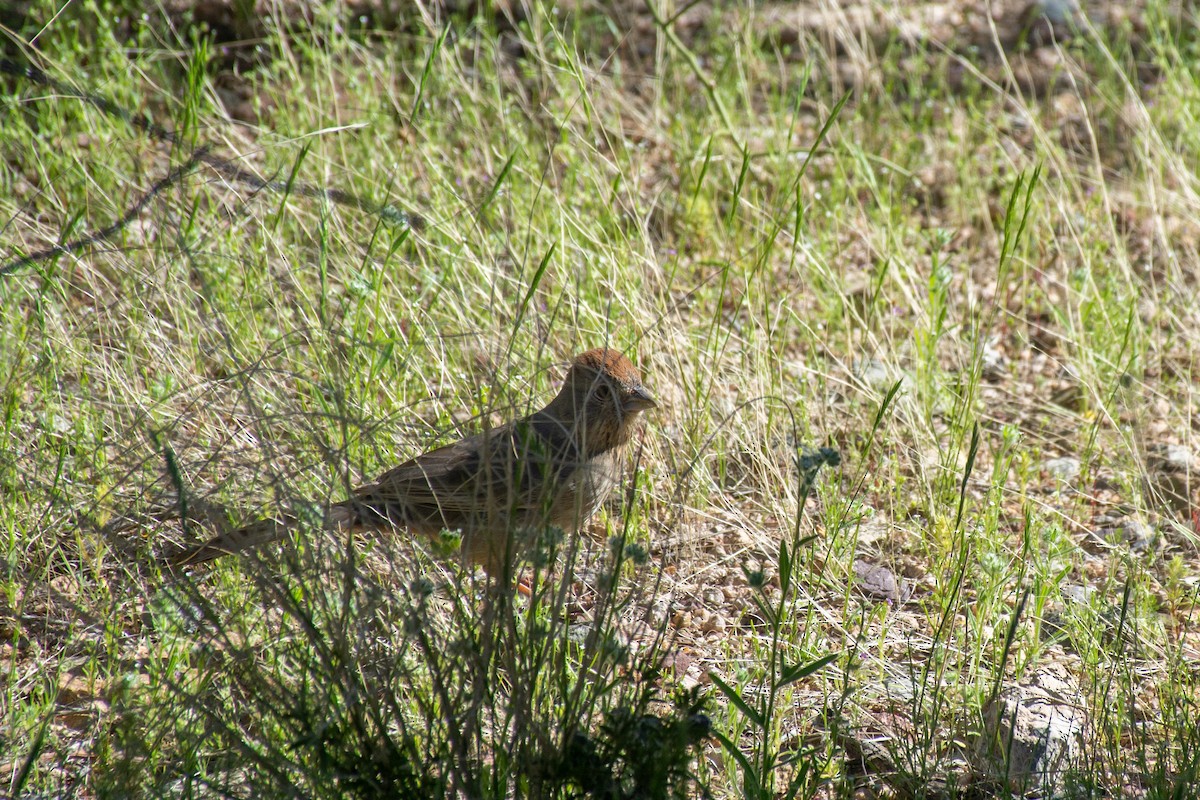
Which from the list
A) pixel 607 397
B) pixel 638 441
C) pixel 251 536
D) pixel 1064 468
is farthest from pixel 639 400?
pixel 1064 468

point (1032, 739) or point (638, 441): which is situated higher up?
point (638, 441)

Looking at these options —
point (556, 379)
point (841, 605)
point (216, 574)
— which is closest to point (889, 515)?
point (841, 605)

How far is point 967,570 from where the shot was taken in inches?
144

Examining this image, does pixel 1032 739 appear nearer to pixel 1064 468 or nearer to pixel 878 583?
pixel 878 583

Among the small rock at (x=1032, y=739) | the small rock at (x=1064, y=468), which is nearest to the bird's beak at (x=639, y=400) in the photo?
the small rock at (x=1032, y=739)

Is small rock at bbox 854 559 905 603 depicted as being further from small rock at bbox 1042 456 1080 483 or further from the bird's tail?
the bird's tail

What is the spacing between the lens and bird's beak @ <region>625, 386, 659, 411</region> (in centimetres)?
397

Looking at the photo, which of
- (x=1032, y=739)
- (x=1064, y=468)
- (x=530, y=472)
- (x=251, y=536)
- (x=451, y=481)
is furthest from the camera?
(x=1064, y=468)

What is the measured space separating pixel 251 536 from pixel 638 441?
5.81 feet

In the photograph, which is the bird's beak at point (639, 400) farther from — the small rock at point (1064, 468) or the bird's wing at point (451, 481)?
the small rock at point (1064, 468)

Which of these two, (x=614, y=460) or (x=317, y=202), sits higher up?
(x=317, y=202)

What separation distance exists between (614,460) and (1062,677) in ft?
5.23

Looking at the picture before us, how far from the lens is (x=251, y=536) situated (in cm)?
277

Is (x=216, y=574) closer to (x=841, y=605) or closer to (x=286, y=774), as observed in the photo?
(x=286, y=774)
